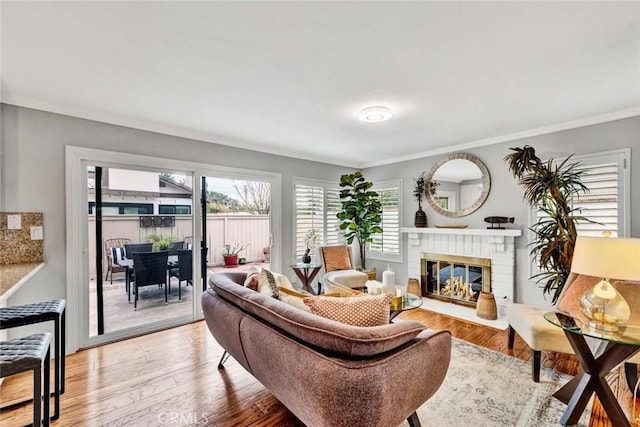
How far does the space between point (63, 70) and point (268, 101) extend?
1545mm

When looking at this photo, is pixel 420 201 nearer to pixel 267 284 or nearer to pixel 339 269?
pixel 339 269

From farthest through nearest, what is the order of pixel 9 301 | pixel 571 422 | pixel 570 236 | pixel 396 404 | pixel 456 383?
pixel 570 236 < pixel 9 301 < pixel 456 383 < pixel 571 422 < pixel 396 404

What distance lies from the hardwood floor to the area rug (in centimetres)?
24

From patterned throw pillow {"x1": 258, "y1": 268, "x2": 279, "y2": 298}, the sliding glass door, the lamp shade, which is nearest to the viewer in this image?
the lamp shade

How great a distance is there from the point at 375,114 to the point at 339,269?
2.69 metres

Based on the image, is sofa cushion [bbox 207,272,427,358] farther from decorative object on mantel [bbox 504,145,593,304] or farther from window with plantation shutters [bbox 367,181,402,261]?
window with plantation shutters [bbox 367,181,402,261]

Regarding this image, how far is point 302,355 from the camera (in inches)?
53.7

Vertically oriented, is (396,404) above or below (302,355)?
below

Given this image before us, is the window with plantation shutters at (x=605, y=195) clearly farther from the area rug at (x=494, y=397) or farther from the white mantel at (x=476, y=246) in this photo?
the area rug at (x=494, y=397)

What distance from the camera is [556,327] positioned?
2.33 m

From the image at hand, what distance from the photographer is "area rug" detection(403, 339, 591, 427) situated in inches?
75.8

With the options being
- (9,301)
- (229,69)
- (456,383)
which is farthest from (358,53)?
(9,301)

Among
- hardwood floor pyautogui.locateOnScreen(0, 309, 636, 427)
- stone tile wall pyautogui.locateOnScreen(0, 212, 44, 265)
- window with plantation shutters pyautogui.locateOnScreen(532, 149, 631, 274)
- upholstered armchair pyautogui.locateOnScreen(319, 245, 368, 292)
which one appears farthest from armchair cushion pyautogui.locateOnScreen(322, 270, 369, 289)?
stone tile wall pyautogui.locateOnScreen(0, 212, 44, 265)

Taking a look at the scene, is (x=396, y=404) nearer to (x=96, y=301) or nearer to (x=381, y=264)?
(x=96, y=301)
